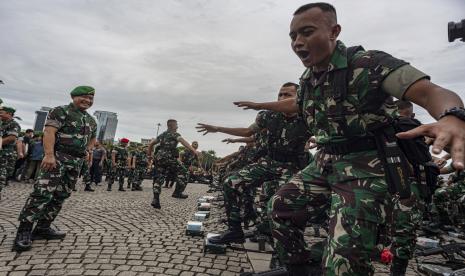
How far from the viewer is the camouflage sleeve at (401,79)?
168 cm

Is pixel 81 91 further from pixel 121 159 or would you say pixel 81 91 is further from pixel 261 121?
pixel 121 159

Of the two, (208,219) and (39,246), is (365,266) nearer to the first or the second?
(39,246)

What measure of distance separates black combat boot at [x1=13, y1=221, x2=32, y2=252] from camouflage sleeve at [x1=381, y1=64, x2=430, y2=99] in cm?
416

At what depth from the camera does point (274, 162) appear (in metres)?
4.30

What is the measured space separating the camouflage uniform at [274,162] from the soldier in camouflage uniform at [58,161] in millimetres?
2291

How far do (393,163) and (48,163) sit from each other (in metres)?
4.11

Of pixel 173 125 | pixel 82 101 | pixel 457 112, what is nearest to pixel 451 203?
pixel 457 112

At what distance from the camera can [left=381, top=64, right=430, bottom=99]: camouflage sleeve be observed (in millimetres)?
1678

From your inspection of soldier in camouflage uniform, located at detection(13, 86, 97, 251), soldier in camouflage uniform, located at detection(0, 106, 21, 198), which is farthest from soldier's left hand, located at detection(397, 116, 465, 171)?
soldier in camouflage uniform, located at detection(0, 106, 21, 198)

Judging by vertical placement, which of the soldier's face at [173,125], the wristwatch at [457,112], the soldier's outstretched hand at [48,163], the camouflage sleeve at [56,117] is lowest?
the soldier's outstretched hand at [48,163]

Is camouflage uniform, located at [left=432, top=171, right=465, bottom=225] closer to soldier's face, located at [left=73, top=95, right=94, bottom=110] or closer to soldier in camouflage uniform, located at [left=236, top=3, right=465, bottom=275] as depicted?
soldier in camouflage uniform, located at [left=236, top=3, right=465, bottom=275]

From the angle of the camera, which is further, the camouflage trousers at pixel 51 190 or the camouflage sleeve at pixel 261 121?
the camouflage sleeve at pixel 261 121

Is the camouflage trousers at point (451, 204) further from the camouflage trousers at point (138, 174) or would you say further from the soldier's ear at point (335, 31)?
the camouflage trousers at point (138, 174)

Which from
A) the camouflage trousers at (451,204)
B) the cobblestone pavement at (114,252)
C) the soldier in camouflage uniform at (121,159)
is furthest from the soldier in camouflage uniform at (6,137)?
the camouflage trousers at (451,204)
